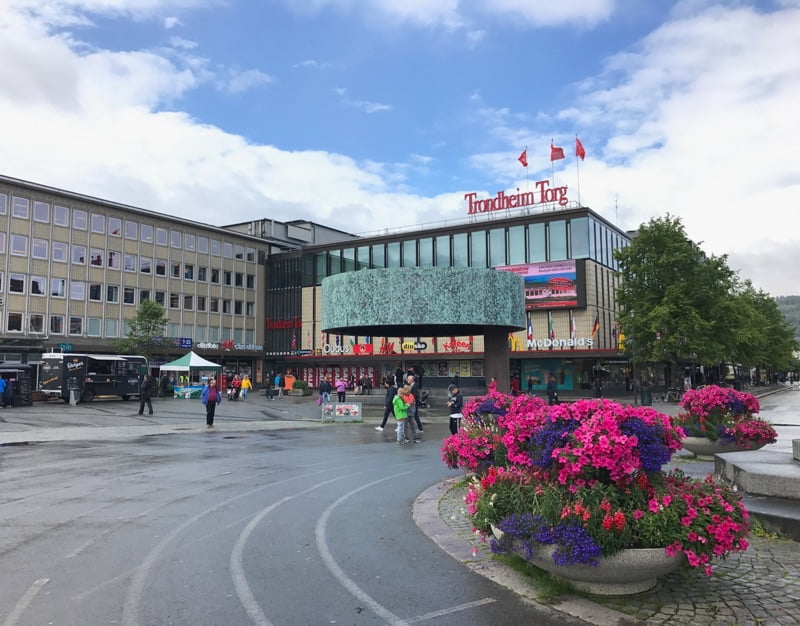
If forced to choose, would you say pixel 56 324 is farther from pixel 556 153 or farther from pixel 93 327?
pixel 556 153

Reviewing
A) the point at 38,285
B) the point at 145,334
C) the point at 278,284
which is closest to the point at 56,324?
the point at 38,285

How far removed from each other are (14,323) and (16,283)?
3250 millimetres

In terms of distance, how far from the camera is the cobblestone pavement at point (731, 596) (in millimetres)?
5105

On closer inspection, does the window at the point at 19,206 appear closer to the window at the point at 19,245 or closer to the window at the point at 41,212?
the window at the point at 41,212

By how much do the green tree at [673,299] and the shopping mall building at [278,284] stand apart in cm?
749

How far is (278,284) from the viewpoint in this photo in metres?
74.8

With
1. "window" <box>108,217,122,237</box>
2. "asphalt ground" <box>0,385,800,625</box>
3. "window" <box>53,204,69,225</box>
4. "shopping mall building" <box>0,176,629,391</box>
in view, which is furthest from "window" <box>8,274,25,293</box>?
"asphalt ground" <box>0,385,800,625</box>

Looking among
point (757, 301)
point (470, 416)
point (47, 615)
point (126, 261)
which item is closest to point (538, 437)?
point (47, 615)

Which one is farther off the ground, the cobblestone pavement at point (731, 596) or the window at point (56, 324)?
the window at point (56, 324)

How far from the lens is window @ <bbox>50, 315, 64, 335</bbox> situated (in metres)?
56.4

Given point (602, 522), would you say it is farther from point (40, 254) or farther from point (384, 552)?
point (40, 254)

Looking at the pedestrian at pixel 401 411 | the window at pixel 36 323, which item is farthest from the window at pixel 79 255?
the pedestrian at pixel 401 411

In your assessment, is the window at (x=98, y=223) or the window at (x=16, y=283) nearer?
the window at (x=16, y=283)

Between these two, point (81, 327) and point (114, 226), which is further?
point (114, 226)
